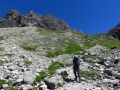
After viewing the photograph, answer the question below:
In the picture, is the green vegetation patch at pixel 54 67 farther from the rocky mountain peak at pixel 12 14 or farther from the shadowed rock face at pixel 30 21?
the rocky mountain peak at pixel 12 14

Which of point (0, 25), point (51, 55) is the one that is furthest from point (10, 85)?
point (0, 25)

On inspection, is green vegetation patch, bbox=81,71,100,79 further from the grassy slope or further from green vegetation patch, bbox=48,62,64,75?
the grassy slope

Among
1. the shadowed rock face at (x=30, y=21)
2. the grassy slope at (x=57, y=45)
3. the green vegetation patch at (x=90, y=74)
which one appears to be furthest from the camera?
the shadowed rock face at (x=30, y=21)

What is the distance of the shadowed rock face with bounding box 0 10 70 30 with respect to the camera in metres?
142

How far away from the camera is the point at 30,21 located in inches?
5891

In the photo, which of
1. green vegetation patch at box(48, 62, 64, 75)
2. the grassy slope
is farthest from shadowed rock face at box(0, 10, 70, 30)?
green vegetation patch at box(48, 62, 64, 75)

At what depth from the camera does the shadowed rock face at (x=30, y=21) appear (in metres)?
142

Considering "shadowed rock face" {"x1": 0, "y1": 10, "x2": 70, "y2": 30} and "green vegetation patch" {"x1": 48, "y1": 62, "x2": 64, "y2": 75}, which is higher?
"shadowed rock face" {"x1": 0, "y1": 10, "x2": 70, "y2": 30}

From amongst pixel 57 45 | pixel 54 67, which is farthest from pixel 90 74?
pixel 57 45

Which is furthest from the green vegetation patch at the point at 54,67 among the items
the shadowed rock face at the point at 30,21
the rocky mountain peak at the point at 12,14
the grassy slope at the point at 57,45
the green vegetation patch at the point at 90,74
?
the rocky mountain peak at the point at 12,14

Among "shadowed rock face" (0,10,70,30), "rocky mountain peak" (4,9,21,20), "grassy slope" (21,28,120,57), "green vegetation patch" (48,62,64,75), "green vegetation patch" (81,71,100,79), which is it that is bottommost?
"green vegetation patch" (81,71,100,79)

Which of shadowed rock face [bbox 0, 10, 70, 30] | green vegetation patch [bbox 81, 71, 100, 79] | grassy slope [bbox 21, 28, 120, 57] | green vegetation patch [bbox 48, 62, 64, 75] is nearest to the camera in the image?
green vegetation patch [bbox 81, 71, 100, 79]

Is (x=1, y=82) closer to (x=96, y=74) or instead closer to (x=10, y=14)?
(x=96, y=74)

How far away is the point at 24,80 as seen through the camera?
16953mm
